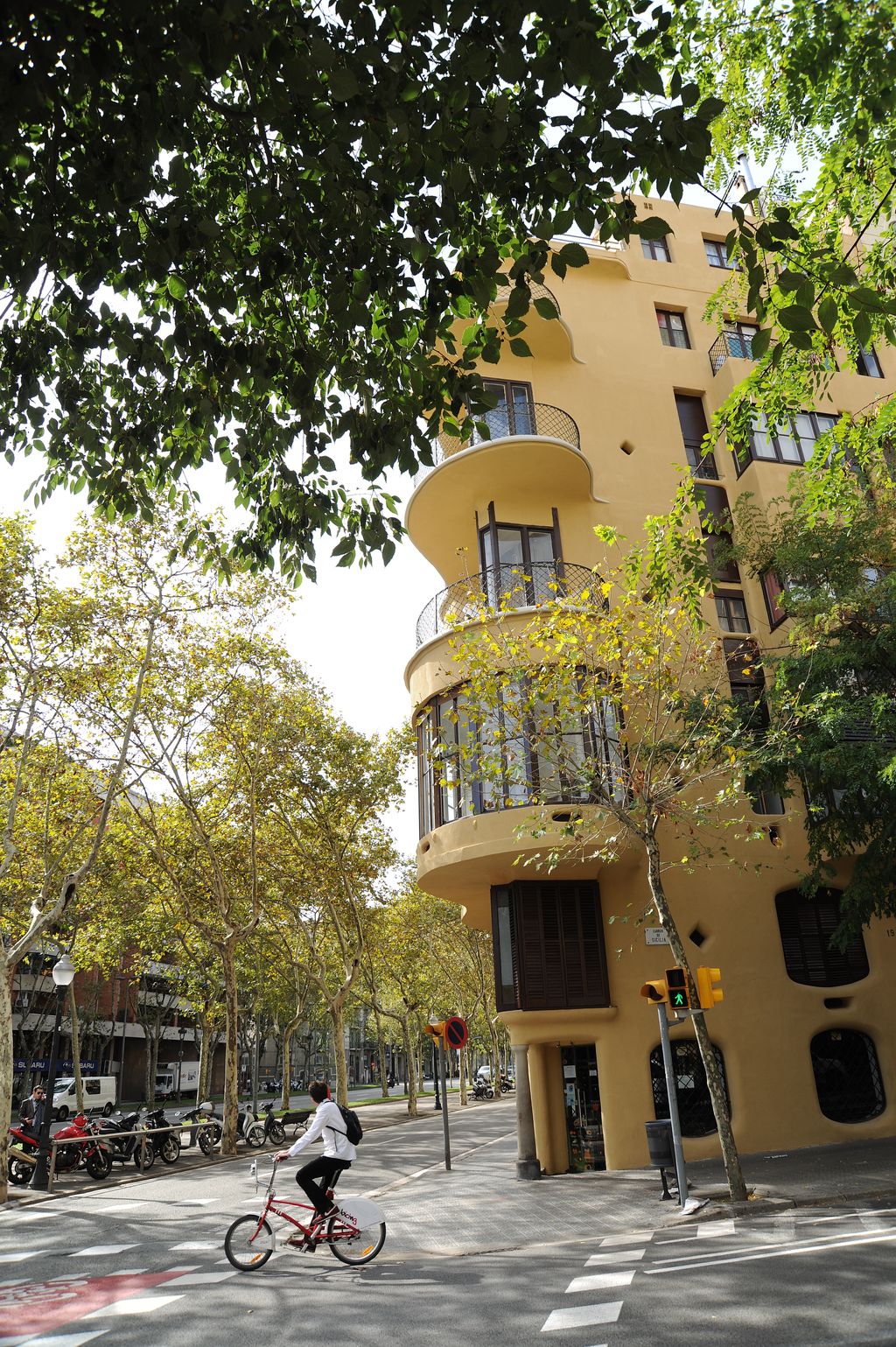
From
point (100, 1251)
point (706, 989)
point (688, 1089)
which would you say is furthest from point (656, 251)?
point (100, 1251)

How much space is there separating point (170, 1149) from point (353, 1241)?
15.2 metres

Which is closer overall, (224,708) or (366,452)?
(366,452)

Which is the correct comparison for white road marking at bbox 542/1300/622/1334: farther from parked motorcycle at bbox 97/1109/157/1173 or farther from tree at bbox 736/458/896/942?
Result: parked motorcycle at bbox 97/1109/157/1173

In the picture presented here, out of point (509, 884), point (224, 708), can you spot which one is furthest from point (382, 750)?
point (509, 884)

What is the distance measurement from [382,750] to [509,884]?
937 centimetres

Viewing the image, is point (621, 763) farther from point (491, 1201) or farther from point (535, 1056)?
point (491, 1201)

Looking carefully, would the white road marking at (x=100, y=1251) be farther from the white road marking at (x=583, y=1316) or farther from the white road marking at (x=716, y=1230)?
the white road marking at (x=716, y=1230)

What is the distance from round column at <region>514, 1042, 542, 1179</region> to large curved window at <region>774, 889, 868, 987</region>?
17.4 ft

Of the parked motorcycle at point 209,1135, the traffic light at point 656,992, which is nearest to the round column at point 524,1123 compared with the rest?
the traffic light at point 656,992

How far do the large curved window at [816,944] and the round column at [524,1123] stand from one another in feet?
17.4

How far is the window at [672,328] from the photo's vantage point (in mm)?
23281

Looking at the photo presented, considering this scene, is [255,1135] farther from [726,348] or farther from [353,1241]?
[726,348]

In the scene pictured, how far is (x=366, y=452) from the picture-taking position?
24.5 ft

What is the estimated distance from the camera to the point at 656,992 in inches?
476
